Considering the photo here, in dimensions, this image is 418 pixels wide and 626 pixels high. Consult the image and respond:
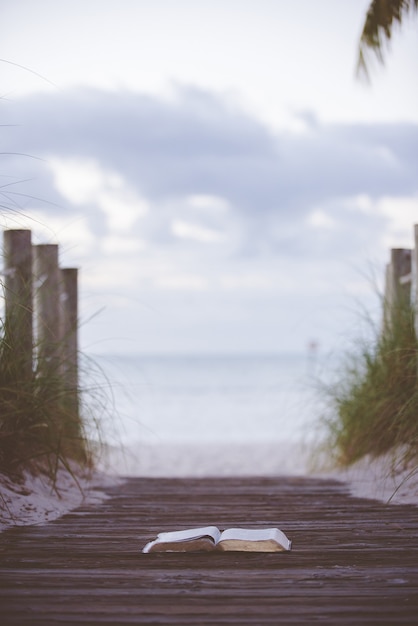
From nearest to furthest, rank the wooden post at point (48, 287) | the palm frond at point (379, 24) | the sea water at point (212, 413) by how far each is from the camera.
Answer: the wooden post at point (48, 287) → the sea water at point (212, 413) → the palm frond at point (379, 24)

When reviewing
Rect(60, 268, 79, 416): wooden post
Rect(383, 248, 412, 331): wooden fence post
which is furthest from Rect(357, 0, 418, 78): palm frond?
Rect(60, 268, 79, 416): wooden post

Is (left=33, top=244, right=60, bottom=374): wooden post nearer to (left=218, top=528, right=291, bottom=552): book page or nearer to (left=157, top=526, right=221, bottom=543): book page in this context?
(left=157, top=526, right=221, bottom=543): book page

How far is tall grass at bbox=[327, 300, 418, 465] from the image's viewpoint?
14.1 ft

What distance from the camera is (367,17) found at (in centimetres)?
718

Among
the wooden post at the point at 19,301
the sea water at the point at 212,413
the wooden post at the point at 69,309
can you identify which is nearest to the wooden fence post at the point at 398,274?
the sea water at the point at 212,413

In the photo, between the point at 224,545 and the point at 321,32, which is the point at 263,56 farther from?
the point at 224,545

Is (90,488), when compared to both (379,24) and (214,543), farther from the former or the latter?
(379,24)

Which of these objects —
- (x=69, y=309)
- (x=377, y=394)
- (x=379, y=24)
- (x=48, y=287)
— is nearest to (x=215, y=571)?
(x=377, y=394)

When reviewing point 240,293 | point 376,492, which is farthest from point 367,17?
point 240,293

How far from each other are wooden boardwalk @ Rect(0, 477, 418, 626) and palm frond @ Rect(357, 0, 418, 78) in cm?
490

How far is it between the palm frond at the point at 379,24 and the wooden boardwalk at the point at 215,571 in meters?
4.90

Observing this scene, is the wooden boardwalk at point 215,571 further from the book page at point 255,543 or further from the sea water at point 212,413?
the sea water at point 212,413

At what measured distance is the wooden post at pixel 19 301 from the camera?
3436 mm

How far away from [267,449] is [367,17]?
7.27 m
